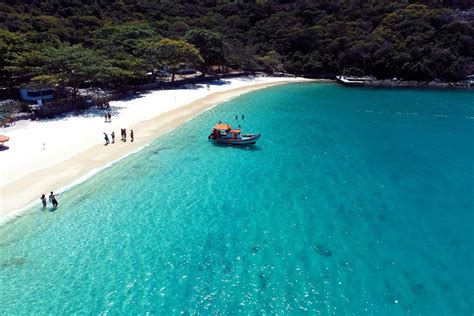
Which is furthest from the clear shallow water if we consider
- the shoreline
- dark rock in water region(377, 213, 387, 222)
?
the shoreline

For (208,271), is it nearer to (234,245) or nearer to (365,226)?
(234,245)

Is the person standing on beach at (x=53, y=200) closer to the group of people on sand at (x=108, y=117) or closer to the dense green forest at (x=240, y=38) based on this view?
the group of people on sand at (x=108, y=117)

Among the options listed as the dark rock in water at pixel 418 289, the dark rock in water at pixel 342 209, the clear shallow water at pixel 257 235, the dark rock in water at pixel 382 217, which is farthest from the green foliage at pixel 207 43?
the dark rock in water at pixel 418 289

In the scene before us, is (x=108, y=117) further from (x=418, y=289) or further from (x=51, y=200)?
(x=418, y=289)

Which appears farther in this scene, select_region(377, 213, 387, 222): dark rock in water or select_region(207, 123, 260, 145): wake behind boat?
select_region(207, 123, 260, 145): wake behind boat

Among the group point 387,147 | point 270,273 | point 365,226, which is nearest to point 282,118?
point 387,147

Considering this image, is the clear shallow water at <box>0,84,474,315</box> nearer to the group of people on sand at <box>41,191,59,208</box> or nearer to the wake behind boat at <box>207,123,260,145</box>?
the group of people on sand at <box>41,191,59,208</box>
